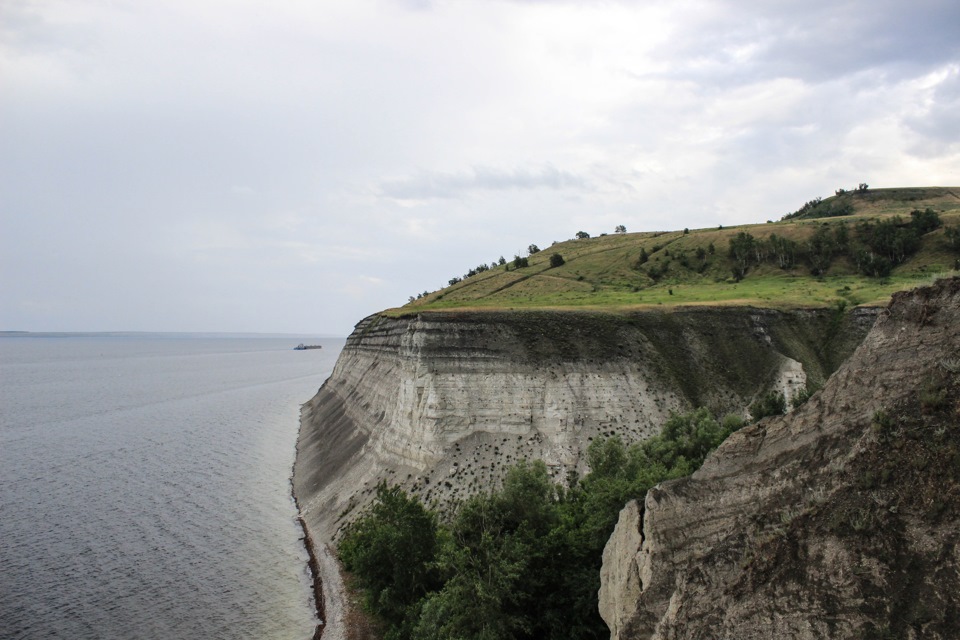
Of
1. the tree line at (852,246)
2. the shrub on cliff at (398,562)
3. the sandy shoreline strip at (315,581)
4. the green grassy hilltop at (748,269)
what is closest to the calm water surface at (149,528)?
the sandy shoreline strip at (315,581)

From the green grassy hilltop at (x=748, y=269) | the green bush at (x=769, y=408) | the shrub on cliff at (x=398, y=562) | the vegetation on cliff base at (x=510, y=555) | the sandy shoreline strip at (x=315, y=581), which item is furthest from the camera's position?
the green grassy hilltop at (x=748, y=269)

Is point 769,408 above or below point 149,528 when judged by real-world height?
above

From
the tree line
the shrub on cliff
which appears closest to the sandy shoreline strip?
the shrub on cliff

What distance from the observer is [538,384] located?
1730 inches

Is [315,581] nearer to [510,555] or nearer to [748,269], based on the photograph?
[510,555]

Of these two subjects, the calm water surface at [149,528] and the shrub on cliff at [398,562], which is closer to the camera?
the shrub on cliff at [398,562]

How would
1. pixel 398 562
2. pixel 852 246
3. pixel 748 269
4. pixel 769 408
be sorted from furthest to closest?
pixel 748 269 < pixel 852 246 < pixel 769 408 < pixel 398 562

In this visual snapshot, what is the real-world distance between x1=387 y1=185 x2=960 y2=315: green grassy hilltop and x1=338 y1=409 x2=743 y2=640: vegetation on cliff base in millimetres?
26140

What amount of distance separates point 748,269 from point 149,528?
3382 inches

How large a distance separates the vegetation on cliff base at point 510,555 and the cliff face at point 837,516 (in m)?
7.76

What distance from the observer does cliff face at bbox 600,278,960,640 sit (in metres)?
10.5

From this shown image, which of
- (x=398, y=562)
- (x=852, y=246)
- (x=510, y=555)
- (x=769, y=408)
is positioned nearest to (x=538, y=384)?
(x=769, y=408)

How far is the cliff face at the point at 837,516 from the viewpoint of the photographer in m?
10.5

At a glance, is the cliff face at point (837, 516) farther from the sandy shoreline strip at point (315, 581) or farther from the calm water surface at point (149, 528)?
the calm water surface at point (149, 528)
